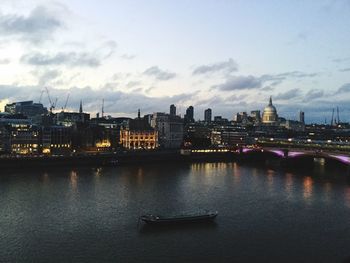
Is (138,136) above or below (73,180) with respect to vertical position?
above

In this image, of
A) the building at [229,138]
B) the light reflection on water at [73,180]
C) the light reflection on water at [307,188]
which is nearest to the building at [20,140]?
the light reflection on water at [73,180]

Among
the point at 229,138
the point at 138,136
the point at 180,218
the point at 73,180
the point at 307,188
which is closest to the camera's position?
the point at 180,218

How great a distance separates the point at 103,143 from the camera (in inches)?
4063

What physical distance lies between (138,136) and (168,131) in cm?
1763

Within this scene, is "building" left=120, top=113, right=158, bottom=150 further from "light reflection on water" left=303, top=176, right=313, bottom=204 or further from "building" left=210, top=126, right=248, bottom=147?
"light reflection on water" left=303, top=176, right=313, bottom=204

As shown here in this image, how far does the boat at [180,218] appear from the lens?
3297 cm

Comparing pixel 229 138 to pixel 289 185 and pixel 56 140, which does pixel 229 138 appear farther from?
pixel 289 185

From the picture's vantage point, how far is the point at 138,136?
109m

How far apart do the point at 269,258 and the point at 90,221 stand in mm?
14633

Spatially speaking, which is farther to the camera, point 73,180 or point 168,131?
point 168,131

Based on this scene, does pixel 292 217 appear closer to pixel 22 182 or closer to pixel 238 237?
pixel 238 237

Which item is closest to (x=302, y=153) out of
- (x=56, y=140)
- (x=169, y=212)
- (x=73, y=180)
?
(x=73, y=180)

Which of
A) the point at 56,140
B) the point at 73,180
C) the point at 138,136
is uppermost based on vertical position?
the point at 138,136

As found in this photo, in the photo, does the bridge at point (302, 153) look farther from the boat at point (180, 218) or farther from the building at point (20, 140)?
the building at point (20, 140)
